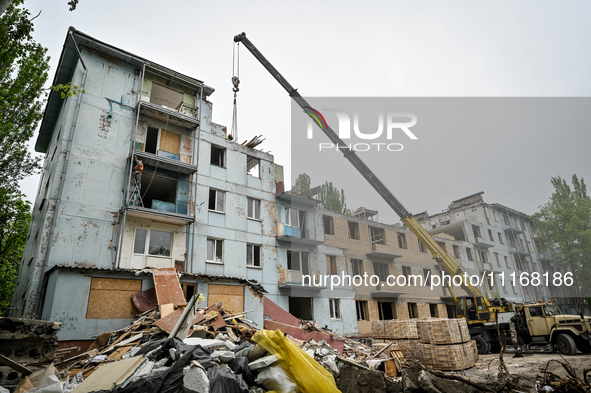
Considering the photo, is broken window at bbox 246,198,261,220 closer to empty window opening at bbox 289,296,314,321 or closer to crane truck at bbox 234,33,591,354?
empty window opening at bbox 289,296,314,321

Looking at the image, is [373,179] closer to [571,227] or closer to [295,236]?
[295,236]

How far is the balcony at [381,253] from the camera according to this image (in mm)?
25562

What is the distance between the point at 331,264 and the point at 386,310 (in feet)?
21.5

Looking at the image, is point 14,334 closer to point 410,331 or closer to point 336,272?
point 410,331

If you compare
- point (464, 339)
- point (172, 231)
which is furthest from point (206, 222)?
point (464, 339)

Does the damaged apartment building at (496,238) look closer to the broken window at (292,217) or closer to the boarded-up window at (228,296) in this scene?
the broken window at (292,217)

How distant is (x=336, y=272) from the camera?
76.6 ft

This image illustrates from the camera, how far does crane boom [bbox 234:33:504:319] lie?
18.2m

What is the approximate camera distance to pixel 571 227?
103ft

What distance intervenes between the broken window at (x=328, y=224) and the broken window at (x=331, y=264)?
189 cm

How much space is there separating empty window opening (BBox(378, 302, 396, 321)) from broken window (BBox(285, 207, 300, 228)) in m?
9.00

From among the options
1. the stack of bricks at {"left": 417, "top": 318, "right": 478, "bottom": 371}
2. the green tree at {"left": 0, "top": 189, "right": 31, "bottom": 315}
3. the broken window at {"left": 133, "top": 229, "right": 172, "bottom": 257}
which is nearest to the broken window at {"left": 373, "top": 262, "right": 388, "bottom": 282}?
the stack of bricks at {"left": 417, "top": 318, "right": 478, "bottom": 371}

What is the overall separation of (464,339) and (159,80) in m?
20.2

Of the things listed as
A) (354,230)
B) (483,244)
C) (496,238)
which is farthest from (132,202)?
(496,238)
